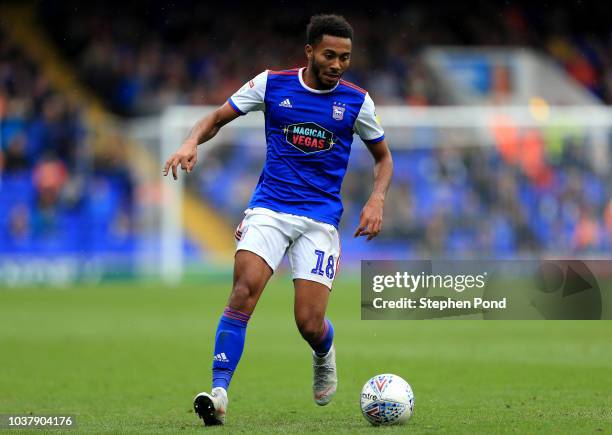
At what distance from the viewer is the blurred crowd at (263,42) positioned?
2925 centimetres

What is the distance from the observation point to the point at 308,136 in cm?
728

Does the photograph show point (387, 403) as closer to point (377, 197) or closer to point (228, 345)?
point (228, 345)

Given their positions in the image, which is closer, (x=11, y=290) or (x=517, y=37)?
(x=11, y=290)

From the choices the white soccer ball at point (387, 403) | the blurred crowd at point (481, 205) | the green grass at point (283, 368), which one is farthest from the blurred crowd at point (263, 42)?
the white soccer ball at point (387, 403)

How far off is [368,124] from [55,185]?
18.1m

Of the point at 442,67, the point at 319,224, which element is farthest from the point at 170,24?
the point at 319,224

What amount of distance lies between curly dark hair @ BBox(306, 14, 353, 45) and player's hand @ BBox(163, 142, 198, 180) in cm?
101

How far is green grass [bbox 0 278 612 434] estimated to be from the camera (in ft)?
23.9

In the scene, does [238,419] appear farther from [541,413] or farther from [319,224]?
[541,413]

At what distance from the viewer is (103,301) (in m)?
20.1

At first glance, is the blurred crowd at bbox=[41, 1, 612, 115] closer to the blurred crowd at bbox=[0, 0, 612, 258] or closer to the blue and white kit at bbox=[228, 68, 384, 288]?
the blurred crowd at bbox=[0, 0, 612, 258]

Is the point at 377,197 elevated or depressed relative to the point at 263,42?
depressed

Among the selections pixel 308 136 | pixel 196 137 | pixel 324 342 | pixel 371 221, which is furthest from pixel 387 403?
pixel 196 137

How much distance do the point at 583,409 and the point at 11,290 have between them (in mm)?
16852
